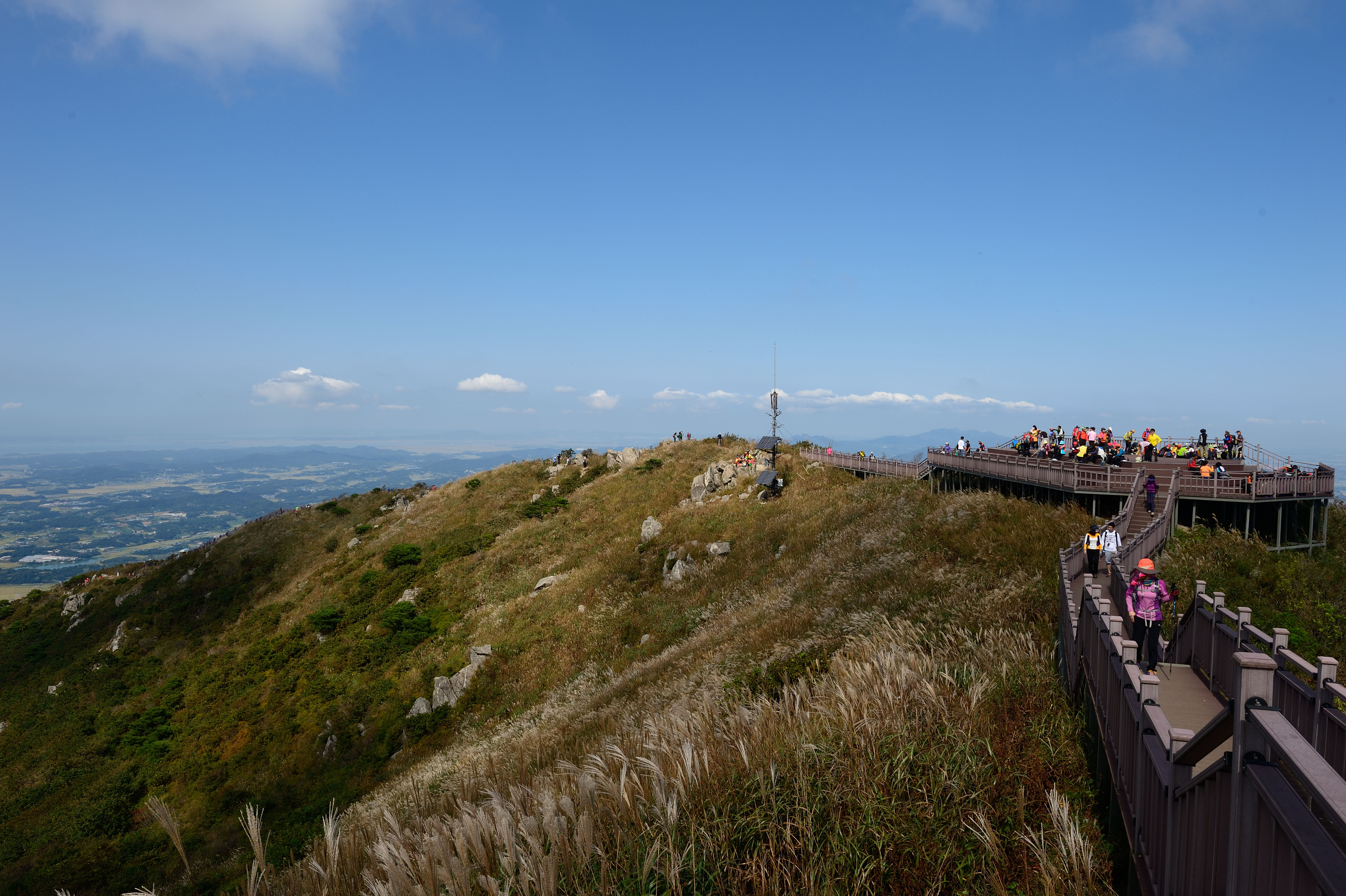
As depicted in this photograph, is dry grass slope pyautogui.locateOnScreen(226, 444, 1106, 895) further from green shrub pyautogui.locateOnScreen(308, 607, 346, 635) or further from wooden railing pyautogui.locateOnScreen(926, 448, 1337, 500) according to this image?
green shrub pyautogui.locateOnScreen(308, 607, 346, 635)

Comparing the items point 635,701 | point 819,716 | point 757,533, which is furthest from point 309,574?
point 819,716

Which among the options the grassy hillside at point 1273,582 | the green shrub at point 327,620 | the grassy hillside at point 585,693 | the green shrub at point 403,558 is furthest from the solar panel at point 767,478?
the green shrub at point 327,620

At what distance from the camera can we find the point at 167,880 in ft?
62.9

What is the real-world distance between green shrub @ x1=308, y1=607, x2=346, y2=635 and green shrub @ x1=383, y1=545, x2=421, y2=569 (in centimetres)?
480

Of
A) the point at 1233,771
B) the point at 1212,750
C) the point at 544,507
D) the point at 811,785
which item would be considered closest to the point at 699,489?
the point at 544,507

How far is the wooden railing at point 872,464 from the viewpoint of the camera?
34.8m

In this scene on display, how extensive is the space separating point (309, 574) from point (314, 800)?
2304 centimetres

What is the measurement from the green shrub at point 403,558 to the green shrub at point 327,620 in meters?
4.80

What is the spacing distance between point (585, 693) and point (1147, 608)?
54.5 ft

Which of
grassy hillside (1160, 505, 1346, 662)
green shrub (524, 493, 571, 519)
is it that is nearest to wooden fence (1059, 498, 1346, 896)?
grassy hillside (1160, 505, 1346, 662)

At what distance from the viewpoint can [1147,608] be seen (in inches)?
329

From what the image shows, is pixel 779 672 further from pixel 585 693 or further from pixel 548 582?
pixel 548 582

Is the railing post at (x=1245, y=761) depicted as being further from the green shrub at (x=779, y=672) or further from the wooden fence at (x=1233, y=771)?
A: the green shrub at (x=779, y=672)

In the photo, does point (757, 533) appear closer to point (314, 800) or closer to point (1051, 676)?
point (314, 800)
